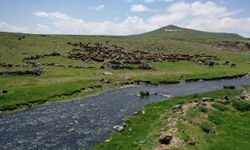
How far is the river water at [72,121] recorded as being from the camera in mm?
37047

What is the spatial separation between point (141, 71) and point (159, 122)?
166 feet

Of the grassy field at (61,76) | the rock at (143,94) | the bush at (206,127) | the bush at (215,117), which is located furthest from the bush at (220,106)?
the grassy field at (61,76)

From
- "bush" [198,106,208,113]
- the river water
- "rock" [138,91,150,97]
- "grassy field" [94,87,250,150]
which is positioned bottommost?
A: the river water

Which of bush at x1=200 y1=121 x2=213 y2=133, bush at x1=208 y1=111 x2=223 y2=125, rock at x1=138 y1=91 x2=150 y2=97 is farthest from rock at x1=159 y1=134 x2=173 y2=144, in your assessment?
rock at x1=138 y1=91 x2=150 y2=97

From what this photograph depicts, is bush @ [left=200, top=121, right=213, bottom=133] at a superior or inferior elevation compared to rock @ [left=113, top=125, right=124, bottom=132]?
superior

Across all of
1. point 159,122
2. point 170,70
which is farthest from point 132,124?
point 170,70

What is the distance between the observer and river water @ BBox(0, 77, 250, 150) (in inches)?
1459

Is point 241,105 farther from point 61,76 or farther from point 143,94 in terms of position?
point 61,76

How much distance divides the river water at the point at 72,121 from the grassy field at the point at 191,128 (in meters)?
3.16

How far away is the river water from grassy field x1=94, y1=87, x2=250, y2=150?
3.16 meters

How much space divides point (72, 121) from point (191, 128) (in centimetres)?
1682

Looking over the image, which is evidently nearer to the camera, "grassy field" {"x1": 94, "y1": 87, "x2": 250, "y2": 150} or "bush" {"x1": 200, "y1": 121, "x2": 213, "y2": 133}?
"grassy field" {"x1": 94, "y1": 87, "x2": 250, "y2": 150}

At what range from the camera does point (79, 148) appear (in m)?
35.1

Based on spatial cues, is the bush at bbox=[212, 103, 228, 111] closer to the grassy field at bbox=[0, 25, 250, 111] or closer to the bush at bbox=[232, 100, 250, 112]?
the bush at bbox=[232, 100, 250, 112]
